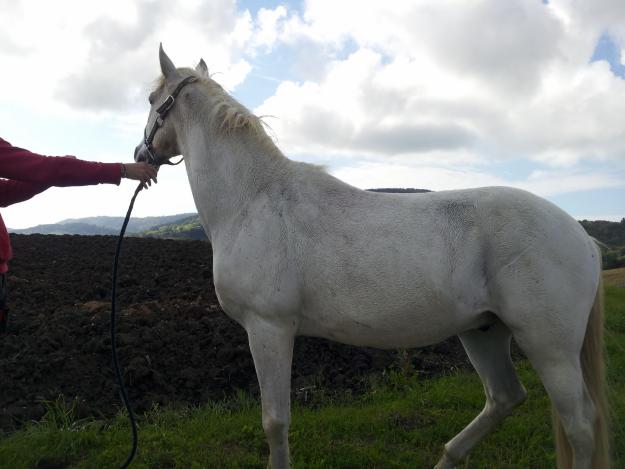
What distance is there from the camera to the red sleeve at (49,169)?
2672 millimetres

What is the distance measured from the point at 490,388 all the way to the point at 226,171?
2142mm

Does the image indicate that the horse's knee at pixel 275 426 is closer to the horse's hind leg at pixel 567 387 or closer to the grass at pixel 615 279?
the horse's hind leg at pixel 567 387

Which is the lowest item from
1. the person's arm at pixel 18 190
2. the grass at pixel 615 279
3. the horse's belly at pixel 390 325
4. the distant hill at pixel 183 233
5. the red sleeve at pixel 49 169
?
the distant hill at pixel 183 233

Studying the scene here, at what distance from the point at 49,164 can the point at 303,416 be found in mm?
2628

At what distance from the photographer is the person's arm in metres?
2.93

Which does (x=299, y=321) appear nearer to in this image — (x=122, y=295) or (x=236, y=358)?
(x=236, y=358)

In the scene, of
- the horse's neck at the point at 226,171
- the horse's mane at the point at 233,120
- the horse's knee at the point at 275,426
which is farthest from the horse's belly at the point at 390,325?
the horse's mane at the point at 233,120

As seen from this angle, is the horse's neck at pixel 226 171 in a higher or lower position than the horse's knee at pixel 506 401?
higher

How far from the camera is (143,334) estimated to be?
5371 mm

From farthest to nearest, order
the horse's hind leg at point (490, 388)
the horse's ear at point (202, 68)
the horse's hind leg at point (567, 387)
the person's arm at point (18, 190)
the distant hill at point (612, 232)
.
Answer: the distant hill at point (612, 232) < the horse's ear at point (202, 68) < the horse's hind leg at point (490, 388) < the person's arm at point (18, 190) < the horse's hind leg at point (567, 387)

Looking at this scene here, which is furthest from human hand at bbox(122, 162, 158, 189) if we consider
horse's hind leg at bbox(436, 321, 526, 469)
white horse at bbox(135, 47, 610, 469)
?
horse's hind leg at bbox(436, 321, 526, 469)

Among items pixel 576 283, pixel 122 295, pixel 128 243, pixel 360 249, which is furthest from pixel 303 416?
pixel 128 243

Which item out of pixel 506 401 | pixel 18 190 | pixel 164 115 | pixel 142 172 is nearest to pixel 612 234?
pixel 506 401

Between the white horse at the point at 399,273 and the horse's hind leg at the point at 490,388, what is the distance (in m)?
0.27
